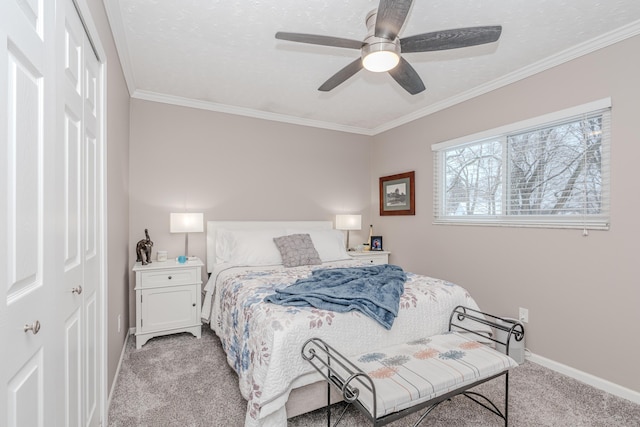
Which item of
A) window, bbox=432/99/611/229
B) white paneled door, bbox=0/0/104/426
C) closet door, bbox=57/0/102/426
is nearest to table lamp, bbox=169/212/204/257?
closet door, bbox=57/0/102/426

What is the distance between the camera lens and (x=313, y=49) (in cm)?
257

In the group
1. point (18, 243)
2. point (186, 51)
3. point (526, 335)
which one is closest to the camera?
point (18, 243)

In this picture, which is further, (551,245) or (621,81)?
(551,245)

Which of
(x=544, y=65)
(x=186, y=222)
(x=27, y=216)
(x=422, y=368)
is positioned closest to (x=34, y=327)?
(x=27, y=216)

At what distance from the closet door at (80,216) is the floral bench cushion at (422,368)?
127cm

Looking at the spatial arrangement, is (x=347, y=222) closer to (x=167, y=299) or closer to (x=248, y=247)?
(x=248, y=247)

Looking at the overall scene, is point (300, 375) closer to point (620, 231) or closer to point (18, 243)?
point (18, 243)

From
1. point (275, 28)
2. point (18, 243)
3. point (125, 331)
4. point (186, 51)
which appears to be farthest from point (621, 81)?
point (125, 331)

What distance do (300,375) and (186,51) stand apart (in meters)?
2.56

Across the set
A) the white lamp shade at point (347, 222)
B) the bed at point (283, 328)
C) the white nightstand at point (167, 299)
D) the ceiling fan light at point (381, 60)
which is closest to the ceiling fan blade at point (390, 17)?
the ceiling fan light at point (381, 60)

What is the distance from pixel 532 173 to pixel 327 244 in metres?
2.12

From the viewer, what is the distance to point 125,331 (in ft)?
9.82

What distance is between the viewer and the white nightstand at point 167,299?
296 centimetres

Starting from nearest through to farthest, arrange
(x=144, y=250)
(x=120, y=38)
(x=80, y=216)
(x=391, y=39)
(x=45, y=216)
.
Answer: (x=45, y=216) < (x=80, y=216) < (x=391, y=39) < (x=120, y=38) < (x=144, y=250)
